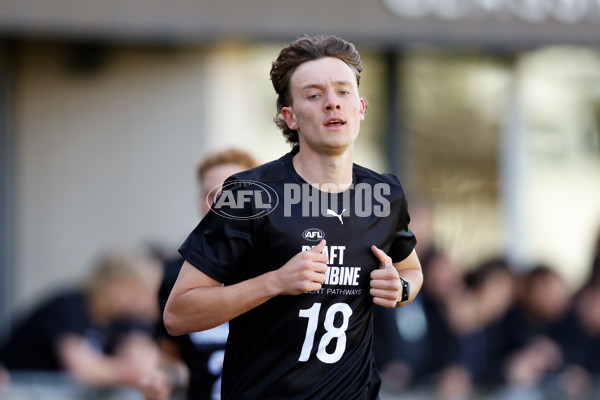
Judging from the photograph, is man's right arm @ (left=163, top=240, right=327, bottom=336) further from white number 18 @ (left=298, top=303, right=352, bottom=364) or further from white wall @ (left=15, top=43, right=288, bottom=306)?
white wall @ (left=15, top=43, right=288, bottom=306)

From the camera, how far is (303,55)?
3520 mm

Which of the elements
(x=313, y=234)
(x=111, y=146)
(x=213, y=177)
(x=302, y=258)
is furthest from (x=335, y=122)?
(x=111, y=146)

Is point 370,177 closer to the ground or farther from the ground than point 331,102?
closer to the ground

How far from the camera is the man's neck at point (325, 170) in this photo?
3.50 m

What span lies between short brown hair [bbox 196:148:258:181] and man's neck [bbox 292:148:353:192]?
152 centimetres

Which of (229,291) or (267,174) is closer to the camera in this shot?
(229,291)

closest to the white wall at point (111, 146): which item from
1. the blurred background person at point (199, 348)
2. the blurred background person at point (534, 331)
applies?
the blurred background person at point (534, 331)

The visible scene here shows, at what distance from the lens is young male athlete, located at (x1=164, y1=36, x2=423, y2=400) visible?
334cm

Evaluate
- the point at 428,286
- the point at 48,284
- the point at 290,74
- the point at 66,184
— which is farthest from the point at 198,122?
the point at 290,74

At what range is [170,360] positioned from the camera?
5.10 meters

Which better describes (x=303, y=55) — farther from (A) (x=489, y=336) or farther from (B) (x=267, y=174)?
(A) (x=489, y=336)

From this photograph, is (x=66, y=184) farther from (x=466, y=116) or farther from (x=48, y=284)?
(x=466, y=116)

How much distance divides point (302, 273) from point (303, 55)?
2.71 ft

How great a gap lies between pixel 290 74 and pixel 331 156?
34cm
